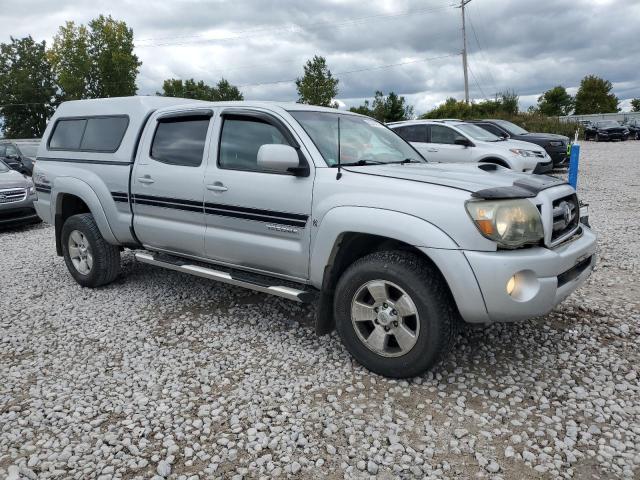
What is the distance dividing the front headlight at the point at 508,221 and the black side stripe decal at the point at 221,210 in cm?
118

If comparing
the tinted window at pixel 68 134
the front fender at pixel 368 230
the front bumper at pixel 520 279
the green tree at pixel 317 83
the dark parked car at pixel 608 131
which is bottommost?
the front bumper at pixel 520 279

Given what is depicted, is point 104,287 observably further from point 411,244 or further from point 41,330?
point 411,244

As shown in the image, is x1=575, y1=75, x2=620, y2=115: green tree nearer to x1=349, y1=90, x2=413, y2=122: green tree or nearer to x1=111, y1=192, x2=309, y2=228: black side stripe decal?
x1=349, y1=90, x2=413, y2=122: green tree

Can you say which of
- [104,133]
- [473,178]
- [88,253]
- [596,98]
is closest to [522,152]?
[473,178]

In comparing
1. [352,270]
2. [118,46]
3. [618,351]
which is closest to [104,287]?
[352,270]

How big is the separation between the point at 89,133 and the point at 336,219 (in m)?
3.33

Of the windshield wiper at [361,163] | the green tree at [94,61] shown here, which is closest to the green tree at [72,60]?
the green tree at [94,61]

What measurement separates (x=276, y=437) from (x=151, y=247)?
8.50 ft

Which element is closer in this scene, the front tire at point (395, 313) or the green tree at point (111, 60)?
the front tire at point (395, 313)

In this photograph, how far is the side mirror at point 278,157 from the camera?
335cm

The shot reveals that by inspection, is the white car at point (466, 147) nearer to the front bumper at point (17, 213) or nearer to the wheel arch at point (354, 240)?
the front bumper at point (17, 213)

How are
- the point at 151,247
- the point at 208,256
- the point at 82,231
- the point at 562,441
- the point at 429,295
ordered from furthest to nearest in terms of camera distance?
the point at 82,231, the point at 151,247, the point at 208,256, the point at 429,295, the point at 562,441

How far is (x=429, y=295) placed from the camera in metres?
3.00

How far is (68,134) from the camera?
552 cm
